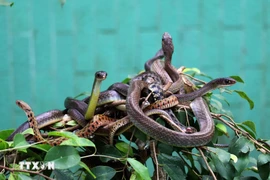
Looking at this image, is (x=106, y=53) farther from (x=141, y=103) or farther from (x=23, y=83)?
(x=141, y=103)

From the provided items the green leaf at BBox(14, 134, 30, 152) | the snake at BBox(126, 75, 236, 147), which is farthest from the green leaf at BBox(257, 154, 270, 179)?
the green leaf at BBox(14, 134, 30, 152)

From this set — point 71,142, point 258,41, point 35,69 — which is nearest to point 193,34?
point 258,41

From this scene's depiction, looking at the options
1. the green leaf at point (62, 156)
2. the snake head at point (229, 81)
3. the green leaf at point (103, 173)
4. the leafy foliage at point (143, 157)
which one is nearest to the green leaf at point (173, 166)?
the leafy foliage at point (143, 157)

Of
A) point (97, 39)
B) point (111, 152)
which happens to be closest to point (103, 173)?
point (111, 152)

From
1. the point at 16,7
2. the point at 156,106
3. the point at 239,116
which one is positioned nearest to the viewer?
the point at 156,106

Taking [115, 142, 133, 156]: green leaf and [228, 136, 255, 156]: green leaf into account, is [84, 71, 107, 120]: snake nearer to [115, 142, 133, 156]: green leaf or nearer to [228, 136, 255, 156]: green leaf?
[115, 142, 133, 156]: green leaf

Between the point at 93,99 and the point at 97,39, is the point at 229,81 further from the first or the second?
the point at 97,39
